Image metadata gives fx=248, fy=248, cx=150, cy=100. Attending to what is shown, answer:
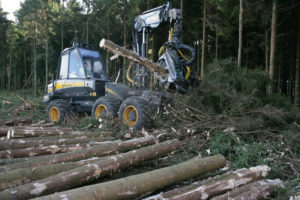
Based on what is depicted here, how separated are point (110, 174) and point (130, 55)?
413 centimetres

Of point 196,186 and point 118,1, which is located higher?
point 118,1

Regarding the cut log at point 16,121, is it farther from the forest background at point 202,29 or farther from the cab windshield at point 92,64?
the forest background at point 202,29

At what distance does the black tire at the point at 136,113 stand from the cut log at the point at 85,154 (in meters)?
1.54

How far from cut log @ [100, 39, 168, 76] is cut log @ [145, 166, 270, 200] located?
412 cm

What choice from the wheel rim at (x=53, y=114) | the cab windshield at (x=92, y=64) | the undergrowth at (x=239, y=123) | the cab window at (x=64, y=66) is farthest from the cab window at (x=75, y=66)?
the undergrowth at (x=239, y=123)

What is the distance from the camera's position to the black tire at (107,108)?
689 cm

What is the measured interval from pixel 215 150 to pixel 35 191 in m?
3.12

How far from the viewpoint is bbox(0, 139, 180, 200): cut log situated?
2275 millimetres

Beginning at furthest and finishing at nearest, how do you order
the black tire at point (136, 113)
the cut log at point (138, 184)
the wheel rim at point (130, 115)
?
the wheel rim at point (130, 115) → the black tire at point (136, 113) → the cut log at point (138, 184)

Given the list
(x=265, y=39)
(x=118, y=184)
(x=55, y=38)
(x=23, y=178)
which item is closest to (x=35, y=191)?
(x=23, y=178)

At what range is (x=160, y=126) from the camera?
19.8 feet

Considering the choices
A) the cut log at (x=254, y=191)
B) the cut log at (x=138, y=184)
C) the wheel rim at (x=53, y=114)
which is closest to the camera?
the cut log at (x=138, y=184)

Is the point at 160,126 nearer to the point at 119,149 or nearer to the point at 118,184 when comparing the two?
the point at 119,149

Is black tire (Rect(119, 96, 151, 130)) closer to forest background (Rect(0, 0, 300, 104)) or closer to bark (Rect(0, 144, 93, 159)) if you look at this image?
bark (Rect(0, 144, 93, 159))
